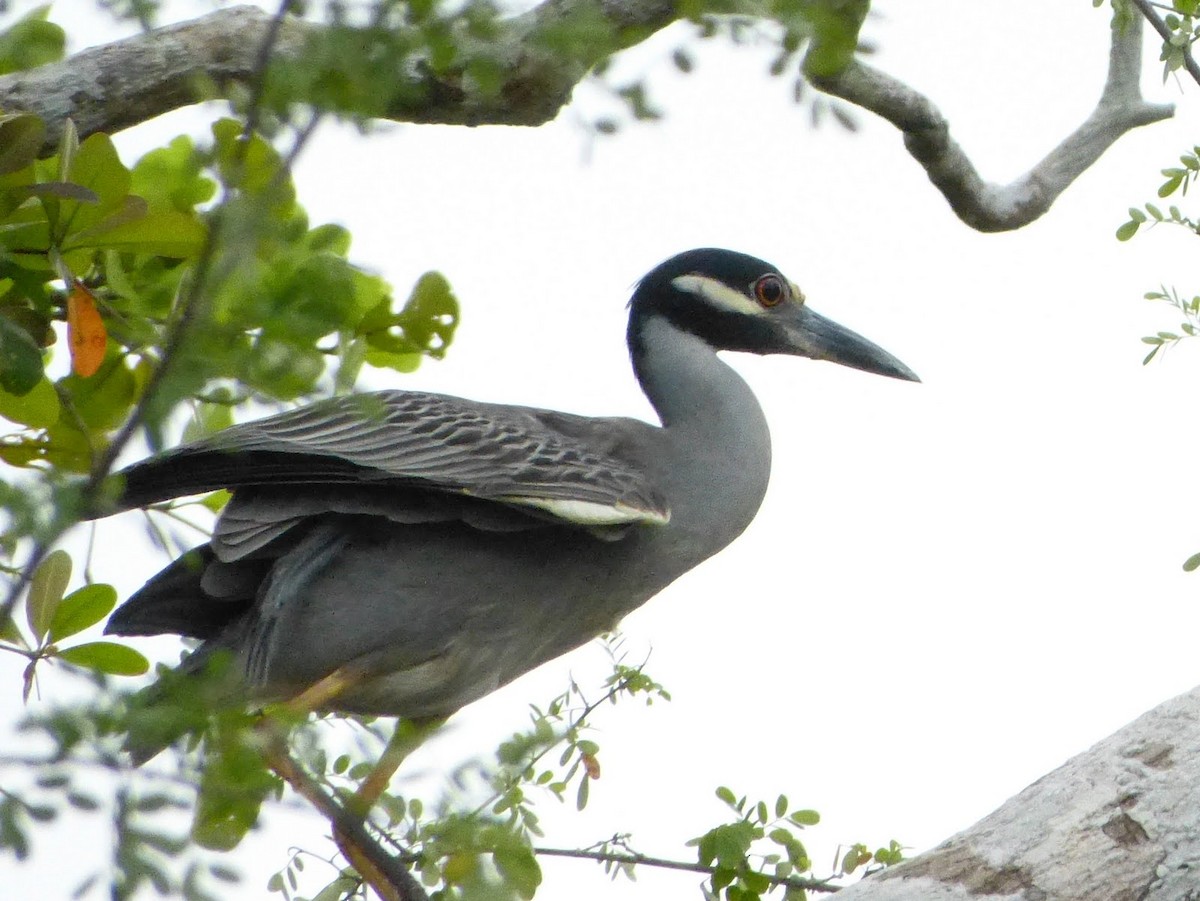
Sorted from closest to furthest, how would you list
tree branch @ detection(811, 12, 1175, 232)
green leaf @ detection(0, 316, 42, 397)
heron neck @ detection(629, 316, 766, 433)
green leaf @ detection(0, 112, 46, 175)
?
green leaf @ detection(0, 316, 42, 397) → green leaf @ detection(0, 112, 46, 175) → tree branch @ detection(811, 12, 1175, 232) → heron neck @ detection(629, 316, 766, 433)

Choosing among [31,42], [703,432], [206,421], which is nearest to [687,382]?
[703,432]

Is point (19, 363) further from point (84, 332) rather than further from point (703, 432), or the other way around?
point (703, 432)

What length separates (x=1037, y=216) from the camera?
4012mm

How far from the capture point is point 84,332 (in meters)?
2.03

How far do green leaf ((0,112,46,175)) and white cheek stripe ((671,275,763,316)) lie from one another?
2.20m

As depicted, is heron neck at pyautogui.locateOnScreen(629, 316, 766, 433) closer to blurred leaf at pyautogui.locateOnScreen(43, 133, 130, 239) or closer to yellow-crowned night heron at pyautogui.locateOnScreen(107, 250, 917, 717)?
yellow-crowned night heron at pyautogui.locateOnScreen(107, 250, 917, 717)

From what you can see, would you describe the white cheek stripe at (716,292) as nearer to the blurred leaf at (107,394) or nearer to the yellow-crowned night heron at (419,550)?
the yellow-crowned night heron at (419,550)

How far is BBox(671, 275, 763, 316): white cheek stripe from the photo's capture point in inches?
157

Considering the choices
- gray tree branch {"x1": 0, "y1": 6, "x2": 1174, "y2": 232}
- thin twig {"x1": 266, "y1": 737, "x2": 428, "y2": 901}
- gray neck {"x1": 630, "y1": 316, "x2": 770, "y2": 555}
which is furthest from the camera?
gray neck {"x1": 630, "y1": 316, "x2": 770, "y2": 555}

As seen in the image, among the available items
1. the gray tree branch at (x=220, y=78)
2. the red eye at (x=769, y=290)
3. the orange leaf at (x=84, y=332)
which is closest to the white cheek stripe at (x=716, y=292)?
the red eye at (x=769, y=290)

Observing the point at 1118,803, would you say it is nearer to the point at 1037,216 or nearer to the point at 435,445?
the point at 435,445

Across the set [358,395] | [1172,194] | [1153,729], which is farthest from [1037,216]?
[358,395]

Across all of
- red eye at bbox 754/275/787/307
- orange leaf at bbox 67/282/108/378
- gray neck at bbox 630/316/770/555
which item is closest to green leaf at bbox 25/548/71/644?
orange leaf at bbox 67/282/108/378

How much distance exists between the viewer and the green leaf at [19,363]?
5.87 ft
